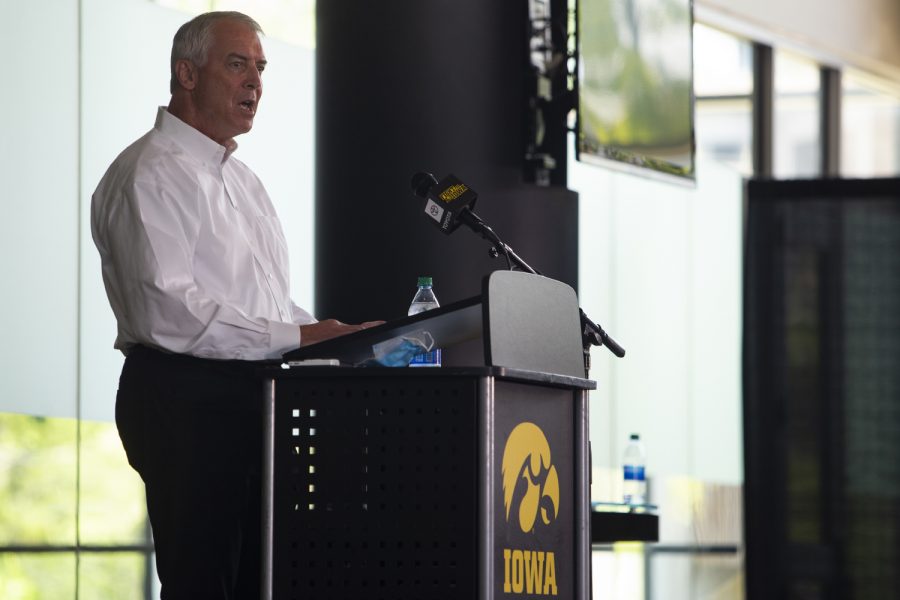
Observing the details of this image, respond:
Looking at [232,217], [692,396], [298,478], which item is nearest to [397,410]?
[298,478]

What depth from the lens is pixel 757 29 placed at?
7141mm

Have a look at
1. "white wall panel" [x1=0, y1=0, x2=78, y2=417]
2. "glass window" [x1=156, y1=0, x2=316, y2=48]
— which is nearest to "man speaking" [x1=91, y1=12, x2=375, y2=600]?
"white wall panel" [x1=0, y1=0, x2=78, y2=417]

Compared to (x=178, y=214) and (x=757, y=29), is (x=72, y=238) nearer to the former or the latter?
(x=178, y=214)

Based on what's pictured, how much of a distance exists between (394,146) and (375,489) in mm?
2062

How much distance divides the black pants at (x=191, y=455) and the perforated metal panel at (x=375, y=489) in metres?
0.24

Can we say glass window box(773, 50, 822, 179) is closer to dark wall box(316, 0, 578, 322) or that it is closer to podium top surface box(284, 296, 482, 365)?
dark wall box(316, 0, 578, 322)

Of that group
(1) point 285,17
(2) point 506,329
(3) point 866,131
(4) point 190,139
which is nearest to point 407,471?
(2) point 506,329

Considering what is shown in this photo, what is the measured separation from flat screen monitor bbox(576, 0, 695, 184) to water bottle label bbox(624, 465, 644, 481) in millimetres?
1257

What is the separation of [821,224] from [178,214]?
3.94 metres

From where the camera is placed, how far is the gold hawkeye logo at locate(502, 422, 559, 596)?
90.5 inches

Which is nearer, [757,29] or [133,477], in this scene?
[133,477]

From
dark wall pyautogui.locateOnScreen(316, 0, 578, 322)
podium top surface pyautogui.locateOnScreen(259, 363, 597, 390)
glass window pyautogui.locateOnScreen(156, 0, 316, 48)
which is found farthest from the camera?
glass window pyautogui.locateOnScreen(156, 0, 316, 48)

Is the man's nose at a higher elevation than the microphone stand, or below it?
higher

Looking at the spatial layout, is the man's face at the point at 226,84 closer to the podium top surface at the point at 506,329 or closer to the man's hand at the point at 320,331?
the man's hand at the point at 320,331
